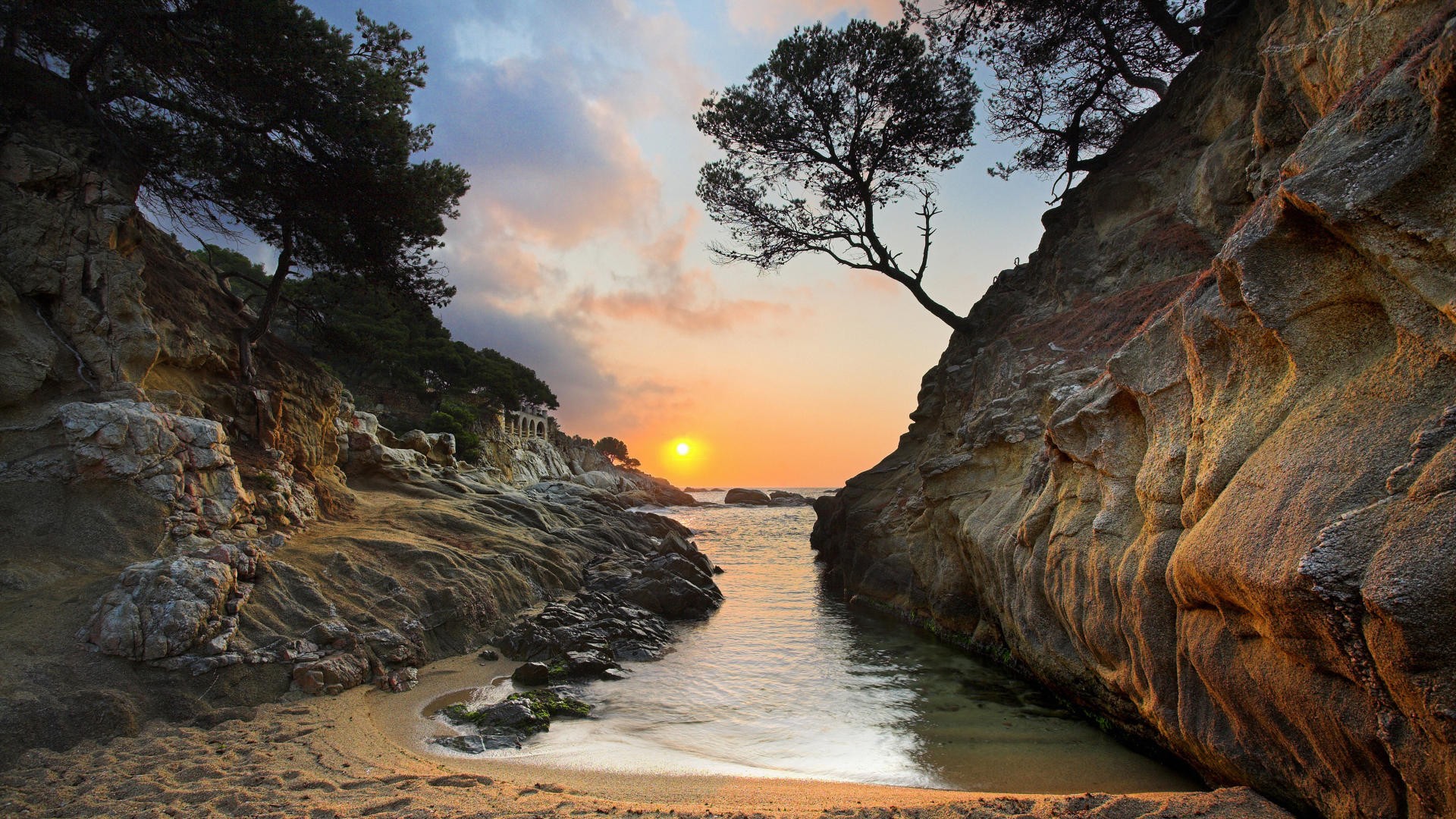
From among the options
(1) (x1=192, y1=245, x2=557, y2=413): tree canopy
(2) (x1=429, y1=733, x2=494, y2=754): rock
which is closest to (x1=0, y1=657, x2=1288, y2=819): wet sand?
(2) (x1=429, y1=733, x2=494, y2=754): rock

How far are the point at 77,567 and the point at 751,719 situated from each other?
9.13m

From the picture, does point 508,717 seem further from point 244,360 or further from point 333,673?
point 244,360

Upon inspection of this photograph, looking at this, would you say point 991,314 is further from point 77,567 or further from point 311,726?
point 77,567

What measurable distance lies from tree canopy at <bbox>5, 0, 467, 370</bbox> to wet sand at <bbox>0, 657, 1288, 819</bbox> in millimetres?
10114

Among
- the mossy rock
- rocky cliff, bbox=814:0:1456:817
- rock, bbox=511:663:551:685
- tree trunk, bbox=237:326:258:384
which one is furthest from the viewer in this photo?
tree trunk, bbox=237:326:258:384

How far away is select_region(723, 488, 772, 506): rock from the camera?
310ft

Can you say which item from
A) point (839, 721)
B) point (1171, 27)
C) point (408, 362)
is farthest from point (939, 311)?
point (408, 362)

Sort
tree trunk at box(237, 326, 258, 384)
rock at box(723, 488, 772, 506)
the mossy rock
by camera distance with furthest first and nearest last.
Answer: rock at box(723, 488, 772, 506) → tree trunk at box(237, 326, 258, 384) → the mossy rock

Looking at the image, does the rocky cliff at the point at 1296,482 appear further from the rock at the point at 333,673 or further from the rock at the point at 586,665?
the rock at the point at 333,673

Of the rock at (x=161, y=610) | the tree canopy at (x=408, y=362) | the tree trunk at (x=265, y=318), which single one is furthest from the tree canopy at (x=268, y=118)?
the tree canopy at (x=408, y=362)

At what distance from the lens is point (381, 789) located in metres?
5.95

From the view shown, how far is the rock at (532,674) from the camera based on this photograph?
401 inches

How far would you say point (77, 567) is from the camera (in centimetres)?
859

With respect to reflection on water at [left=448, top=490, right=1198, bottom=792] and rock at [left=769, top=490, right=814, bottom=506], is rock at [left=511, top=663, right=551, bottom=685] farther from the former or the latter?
rock at [left=769, top=490, right=814, bottom=506]
